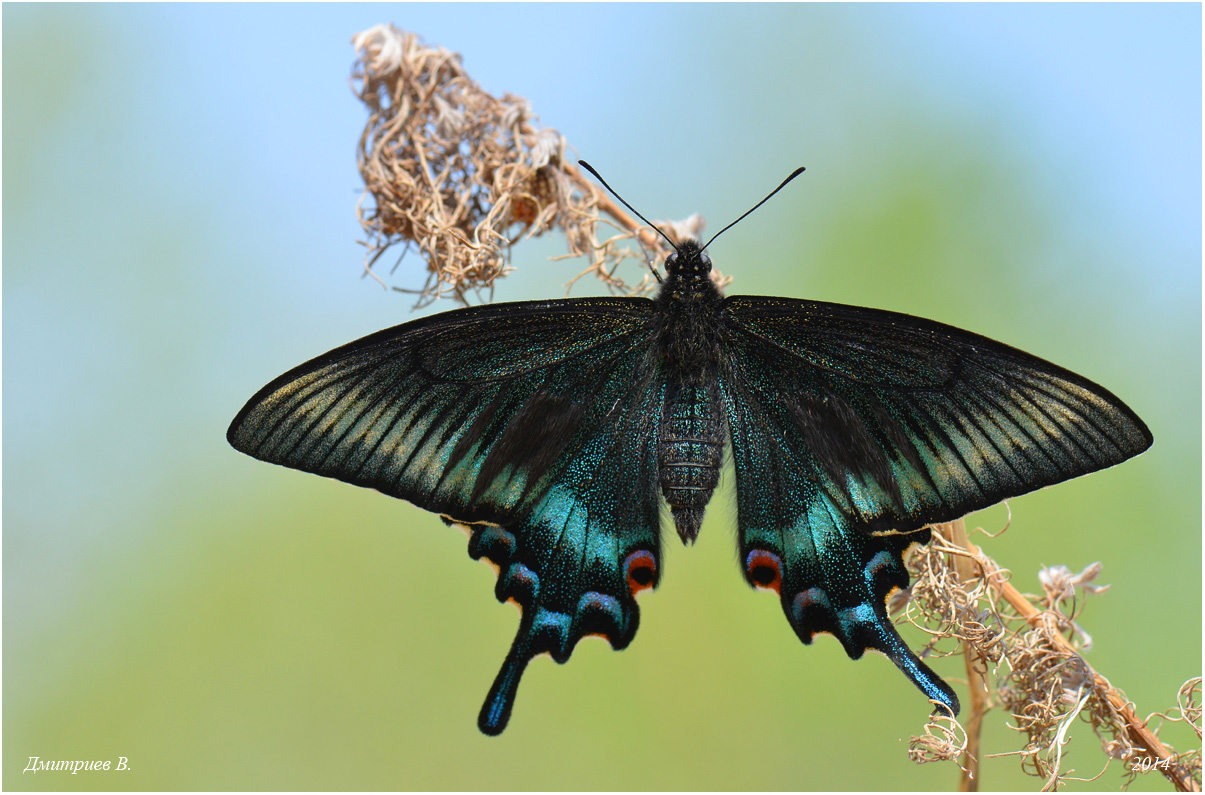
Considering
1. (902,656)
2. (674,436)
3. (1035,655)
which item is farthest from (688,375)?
(1035,655)

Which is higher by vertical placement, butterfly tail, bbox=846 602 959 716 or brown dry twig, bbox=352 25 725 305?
brown dry twig, bbox=352 25 725 305

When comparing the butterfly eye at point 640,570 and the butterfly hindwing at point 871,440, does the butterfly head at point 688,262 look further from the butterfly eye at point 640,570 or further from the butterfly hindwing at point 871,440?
the butterfly eye at point 640,570

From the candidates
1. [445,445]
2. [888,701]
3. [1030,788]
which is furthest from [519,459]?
[1030,788]

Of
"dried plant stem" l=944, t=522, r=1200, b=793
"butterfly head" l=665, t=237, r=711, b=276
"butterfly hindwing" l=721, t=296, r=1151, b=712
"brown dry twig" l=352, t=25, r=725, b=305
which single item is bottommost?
"dried plant stem" l=944, t=522, r=1200, b=793

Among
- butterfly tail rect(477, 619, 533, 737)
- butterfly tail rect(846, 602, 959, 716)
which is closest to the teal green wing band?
butterfly tail rect(846, 602, 959, 716)

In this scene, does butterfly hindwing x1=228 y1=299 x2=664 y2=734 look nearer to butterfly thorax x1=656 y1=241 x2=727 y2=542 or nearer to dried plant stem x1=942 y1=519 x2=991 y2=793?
butterfly thorax x1=656 y1=241 x2=727 y2=542

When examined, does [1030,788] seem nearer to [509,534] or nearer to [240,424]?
[509,534]

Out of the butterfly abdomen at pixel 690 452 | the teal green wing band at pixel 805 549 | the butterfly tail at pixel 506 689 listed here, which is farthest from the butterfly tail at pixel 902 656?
the butterfly tail at pixel 506 689
